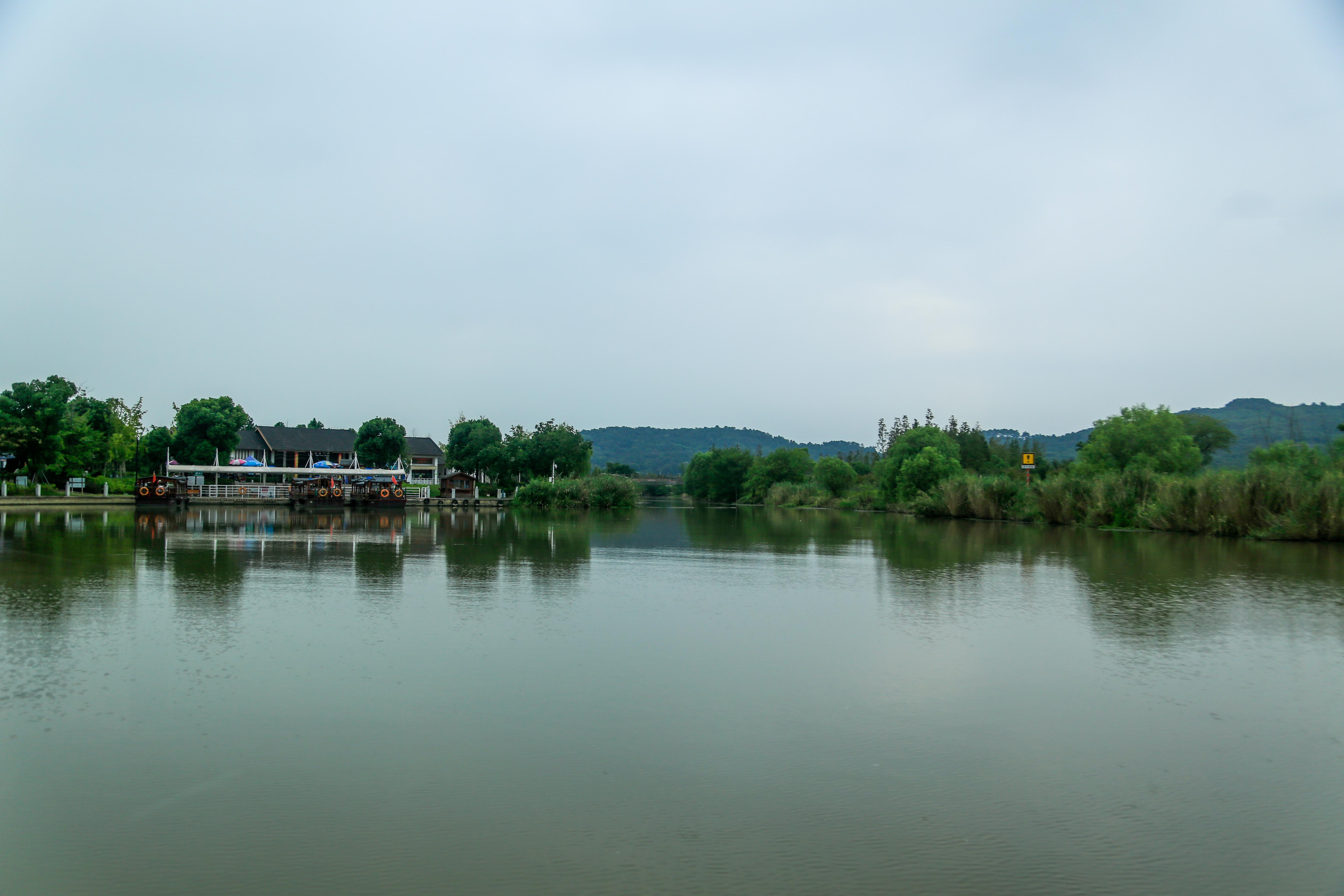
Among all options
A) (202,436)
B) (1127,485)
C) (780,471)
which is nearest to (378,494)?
(202,436)

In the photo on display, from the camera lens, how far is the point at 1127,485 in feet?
132

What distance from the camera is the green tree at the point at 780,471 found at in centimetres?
10038

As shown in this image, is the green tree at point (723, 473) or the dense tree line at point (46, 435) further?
the green tree at point (723, 473)

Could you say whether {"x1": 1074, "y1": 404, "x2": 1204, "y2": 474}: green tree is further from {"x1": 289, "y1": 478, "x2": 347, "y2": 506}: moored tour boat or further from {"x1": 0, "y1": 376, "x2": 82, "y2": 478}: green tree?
{"x1": 0, "y1": 376, "x2": 82, "y2": 478}: green tree

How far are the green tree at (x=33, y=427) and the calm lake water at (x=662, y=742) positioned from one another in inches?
1882

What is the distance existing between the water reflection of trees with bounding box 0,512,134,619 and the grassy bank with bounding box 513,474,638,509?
36033 mm

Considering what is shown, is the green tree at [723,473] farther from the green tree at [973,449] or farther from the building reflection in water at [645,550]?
the building reflection in water at [645,550]

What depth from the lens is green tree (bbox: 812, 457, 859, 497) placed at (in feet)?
272

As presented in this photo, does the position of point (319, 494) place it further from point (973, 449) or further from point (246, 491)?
point (973, 449)

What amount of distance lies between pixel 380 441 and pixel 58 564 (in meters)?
78.8

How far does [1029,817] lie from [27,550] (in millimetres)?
23548

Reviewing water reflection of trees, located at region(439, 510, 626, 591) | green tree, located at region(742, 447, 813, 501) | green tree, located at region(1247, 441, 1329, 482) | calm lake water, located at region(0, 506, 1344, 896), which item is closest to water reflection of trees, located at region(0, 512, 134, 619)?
calm lake water, located at region(0, 506, 1344, 896)

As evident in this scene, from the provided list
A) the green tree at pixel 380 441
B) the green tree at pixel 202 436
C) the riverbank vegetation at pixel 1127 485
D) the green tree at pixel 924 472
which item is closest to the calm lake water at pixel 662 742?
the riverbank vegetation at pixel 1127 485

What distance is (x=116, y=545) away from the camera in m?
24.0
